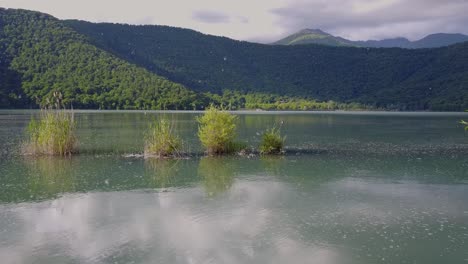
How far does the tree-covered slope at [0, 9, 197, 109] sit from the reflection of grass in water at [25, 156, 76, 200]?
81.8 meters

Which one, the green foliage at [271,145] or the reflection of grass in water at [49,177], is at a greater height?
the green foliage at [271,145]

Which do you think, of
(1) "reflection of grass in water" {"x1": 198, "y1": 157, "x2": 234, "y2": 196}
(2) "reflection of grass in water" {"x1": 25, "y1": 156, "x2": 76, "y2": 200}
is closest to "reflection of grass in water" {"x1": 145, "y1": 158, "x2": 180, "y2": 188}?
(1) "reflection of grass in water" {"x1": 198, "y1": 157, "x2": 234, "y2": 196}

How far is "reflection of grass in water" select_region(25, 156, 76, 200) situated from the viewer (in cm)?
1781

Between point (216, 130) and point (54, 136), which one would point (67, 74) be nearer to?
point (54, 136)

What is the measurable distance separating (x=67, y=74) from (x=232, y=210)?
11018cm

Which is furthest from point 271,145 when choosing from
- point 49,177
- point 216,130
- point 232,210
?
point 232,210

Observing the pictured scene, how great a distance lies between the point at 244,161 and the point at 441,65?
151m

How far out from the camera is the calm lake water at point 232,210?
36.9ft

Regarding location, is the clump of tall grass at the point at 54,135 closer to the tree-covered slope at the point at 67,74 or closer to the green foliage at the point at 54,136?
the green foliage at the point at 54,136

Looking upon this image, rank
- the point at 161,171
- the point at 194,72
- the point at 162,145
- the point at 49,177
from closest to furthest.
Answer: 1. the point at 49,177
2. the point at 161,171
3. the point at 162,145
4. the point at 194,72

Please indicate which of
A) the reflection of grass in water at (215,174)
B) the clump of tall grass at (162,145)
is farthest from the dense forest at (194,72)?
the reflection of grass in water at (215,174)

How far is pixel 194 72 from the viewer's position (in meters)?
172

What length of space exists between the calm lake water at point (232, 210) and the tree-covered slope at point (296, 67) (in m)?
132

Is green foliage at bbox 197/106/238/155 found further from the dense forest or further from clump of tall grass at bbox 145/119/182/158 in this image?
the dense forest
